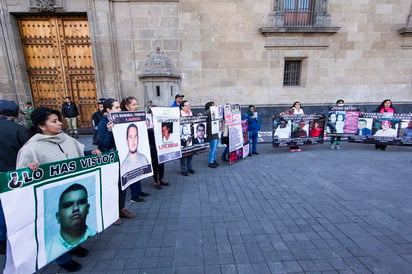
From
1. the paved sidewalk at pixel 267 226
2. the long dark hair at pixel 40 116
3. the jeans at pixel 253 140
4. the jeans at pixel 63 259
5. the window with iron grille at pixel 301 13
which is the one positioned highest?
the window with iron grille at pixel 301 13

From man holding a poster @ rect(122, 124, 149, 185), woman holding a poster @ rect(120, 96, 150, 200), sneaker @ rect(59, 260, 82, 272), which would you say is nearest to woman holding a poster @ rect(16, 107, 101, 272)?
sneaker @ rect(59, 260, 82, 272)

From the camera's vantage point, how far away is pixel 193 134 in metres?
4.72

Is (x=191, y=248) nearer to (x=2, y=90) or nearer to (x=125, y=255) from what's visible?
(x=125, y=255)

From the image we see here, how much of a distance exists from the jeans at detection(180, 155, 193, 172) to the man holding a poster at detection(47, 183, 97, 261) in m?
2.68

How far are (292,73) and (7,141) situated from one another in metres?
11.5

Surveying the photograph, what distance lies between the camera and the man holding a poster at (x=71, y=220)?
189 cm

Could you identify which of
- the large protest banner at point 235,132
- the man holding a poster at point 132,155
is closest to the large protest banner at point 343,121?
the large protest banner at point 235,132

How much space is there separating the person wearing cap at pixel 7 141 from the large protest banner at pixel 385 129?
8.83 m

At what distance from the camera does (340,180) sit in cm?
425

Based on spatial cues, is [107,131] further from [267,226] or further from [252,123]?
[252,123]

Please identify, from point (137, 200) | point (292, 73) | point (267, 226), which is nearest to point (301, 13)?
point (292, 73)

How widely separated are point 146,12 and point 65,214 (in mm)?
9440

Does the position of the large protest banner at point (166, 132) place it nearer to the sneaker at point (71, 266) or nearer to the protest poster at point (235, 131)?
the protest poster at point (235, 131)

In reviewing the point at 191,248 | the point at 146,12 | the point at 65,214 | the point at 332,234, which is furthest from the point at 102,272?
the point at 146,12
